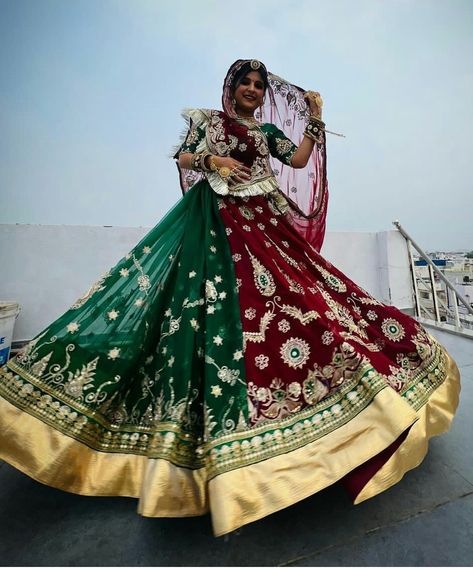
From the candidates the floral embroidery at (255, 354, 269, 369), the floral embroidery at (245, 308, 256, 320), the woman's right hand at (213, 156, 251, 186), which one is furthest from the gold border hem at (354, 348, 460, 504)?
the woman's right hand at (213, 156, 251, 186)

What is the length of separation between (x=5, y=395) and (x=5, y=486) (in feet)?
0.94

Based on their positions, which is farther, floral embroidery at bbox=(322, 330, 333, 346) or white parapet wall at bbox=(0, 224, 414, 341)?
white parapet wall at bbox=(0, 224, 414, 341)

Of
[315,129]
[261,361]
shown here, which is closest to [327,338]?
[261,361]

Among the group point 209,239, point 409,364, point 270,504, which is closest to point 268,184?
point 209,239

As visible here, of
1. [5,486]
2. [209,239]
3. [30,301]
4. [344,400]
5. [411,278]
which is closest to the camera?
[344,400]

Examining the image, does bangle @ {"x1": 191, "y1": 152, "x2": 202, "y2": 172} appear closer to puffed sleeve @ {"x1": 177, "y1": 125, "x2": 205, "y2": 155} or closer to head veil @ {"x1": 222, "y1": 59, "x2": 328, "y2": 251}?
puffed sleeve @ {"x1": 177, "y1": 125, "x2": 205, "y2": 155}

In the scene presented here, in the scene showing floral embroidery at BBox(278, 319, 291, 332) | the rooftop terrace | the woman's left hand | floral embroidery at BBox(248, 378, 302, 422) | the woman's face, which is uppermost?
the woman's face

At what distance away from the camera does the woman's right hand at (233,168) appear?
3.71ft

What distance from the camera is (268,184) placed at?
121 cm

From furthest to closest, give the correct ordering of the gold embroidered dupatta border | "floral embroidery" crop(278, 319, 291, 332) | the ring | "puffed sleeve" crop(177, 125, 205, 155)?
"puffed sleeve" crop(177, 125, 205, 155)
the ring
"floral embroidery" crop(278, 319, 291, 332)
the gold embroidered dupatta border

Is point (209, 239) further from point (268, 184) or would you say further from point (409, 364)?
point (409, 364)

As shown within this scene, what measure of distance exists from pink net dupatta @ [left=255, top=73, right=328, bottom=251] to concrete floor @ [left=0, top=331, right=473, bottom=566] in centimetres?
113

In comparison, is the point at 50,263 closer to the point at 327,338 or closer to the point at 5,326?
the point at 5,326

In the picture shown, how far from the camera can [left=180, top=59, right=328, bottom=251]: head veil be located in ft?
5.04
